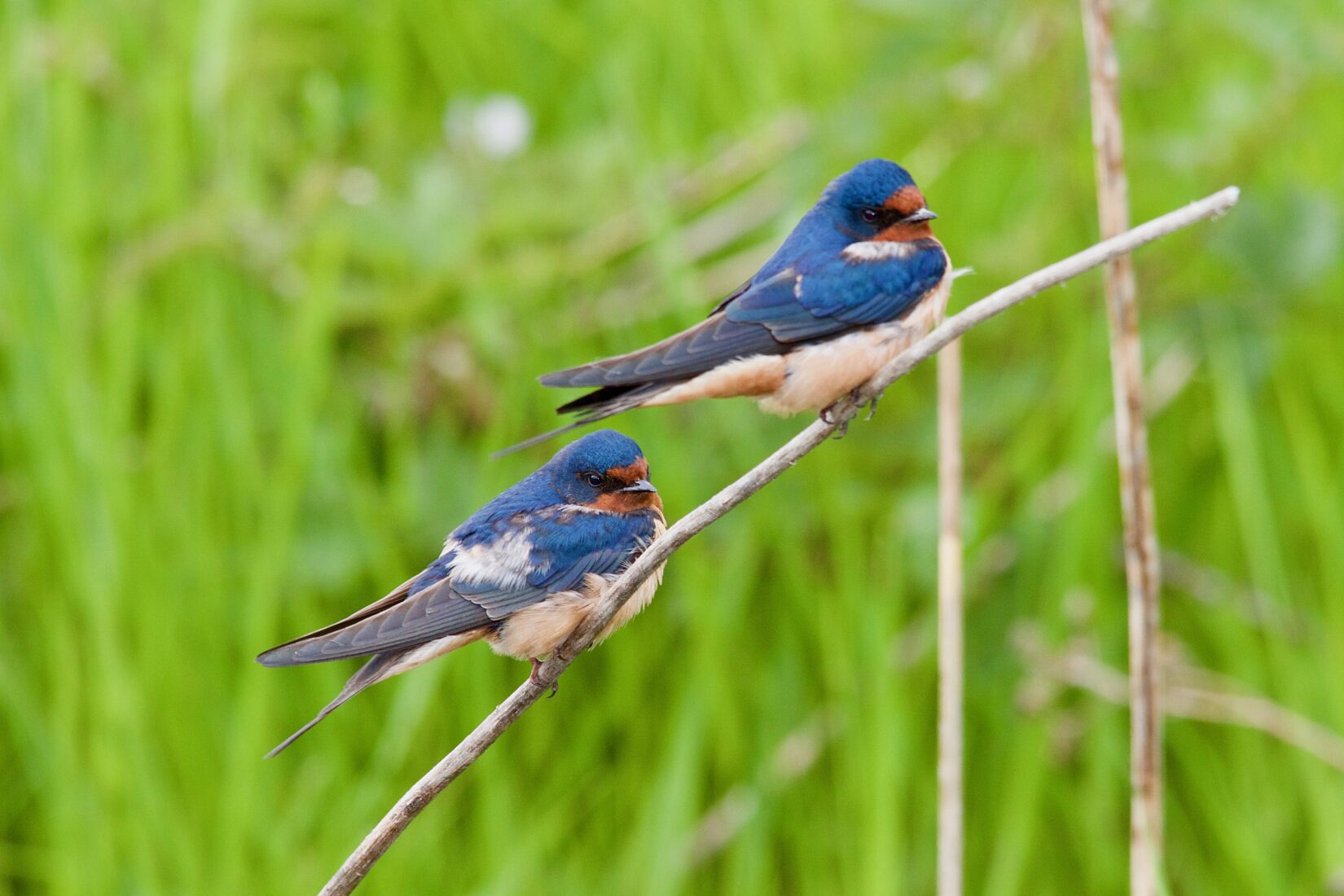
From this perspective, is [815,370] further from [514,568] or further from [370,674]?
[370,674]

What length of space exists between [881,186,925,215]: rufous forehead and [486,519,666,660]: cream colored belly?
9.7 inches

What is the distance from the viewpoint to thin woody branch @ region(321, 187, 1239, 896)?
0.69 m

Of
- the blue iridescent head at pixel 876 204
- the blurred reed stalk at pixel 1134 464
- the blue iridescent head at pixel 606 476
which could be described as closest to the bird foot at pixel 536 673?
the blue iridescent head at pixel 606 476

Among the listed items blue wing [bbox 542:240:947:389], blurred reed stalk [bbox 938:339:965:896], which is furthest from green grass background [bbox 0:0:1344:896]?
blue wing [bbox 542:240:947:389]

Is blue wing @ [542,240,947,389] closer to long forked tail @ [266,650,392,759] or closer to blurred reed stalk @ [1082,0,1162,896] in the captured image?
long forked tail @ [266,650,392,759]

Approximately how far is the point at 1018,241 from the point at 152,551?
1.96 m

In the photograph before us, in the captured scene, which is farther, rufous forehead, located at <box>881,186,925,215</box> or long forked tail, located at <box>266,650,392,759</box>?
rufous forehead, located at <box>881,186,925,215</box>

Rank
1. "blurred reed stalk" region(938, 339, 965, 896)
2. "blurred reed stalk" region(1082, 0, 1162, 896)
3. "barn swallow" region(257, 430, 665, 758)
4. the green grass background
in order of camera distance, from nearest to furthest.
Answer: "barn swallow" region(257, 430, 665, 758), "blurred reed stalk" region(1082, 0, 1162, 896), "blurred reed stalk" region(938, 339, 965, 896), the green grass background

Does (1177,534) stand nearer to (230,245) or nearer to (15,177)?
(230,245)

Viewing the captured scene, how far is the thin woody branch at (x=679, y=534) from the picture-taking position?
687 mm

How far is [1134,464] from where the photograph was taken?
1580mm

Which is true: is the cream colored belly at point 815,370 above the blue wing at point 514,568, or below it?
above

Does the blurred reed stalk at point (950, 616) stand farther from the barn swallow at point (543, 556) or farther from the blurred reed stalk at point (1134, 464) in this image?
the barn swallow at point (543, 556)

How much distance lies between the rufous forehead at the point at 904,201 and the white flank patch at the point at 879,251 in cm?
3
